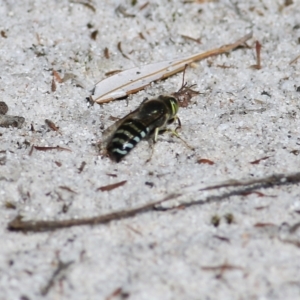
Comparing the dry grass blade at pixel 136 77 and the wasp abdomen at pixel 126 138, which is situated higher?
the dry grass blade at pixel 136 77

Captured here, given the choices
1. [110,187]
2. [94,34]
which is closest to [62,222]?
[110,187]

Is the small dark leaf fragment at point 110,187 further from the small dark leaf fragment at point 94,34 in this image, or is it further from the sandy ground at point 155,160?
the small dark leaf fragment at point 94,34

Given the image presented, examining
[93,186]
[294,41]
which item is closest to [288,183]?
[93,186]

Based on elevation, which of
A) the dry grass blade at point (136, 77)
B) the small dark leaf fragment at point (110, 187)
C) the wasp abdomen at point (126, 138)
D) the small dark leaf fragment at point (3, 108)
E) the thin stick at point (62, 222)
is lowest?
the thin stick at point (62, 222)

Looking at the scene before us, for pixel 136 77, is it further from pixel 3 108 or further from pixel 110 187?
pixel 110 187

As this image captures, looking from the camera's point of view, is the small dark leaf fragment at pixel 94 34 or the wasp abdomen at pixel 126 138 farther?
the small dark leaf fragment at pixel 94 34

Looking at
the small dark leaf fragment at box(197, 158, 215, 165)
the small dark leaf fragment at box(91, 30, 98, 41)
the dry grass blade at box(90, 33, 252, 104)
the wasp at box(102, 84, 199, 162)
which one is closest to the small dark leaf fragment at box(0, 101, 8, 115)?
the dry grass blade at box(90, 33, 252, 104)

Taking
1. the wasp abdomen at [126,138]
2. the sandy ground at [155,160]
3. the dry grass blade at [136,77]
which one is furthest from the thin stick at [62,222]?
the dry grass blade at [136,77]

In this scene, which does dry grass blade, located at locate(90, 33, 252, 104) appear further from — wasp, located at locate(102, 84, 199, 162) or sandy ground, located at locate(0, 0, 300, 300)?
wasp, located at locate(102, 84, 199, 162)
